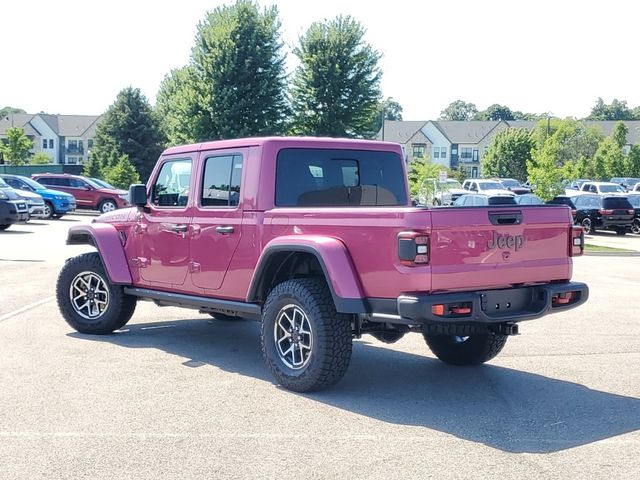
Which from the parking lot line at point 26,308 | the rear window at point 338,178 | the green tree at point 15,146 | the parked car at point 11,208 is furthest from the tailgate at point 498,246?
the green tree at point 15,146

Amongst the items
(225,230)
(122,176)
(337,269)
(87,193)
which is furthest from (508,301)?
(122,176)

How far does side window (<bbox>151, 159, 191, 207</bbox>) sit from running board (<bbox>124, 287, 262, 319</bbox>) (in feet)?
2.89

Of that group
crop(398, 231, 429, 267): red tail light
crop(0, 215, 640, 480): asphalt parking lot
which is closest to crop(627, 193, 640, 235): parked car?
crop(0, 215, 640, 480): asphalt parking lot

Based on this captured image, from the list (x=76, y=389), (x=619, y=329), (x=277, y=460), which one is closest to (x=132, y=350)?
(x=76, y=389)

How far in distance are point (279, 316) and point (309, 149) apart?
1600 millimetres

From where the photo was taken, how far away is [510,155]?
278 feet

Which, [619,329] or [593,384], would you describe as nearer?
[593,384]

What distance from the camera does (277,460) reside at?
16.7 ft

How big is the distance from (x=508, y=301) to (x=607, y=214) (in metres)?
27.3

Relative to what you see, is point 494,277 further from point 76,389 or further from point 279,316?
point 76,389

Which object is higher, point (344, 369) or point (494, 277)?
point (494, 277)

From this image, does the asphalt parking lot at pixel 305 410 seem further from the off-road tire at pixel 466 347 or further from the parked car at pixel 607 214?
the parked car at pixel 607 214

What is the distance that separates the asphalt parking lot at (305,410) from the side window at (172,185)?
1.46m

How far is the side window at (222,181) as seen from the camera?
25.4 ft
